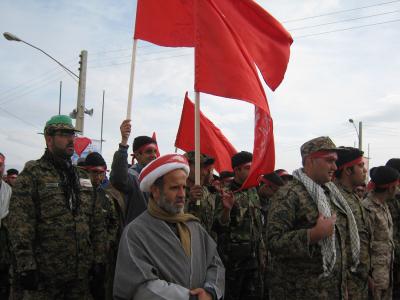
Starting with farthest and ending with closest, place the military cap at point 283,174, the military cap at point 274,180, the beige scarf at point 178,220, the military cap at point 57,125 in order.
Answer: the military cap at point 283,174, the military cap at point 274,180, the military cap at point 57,125, the beige scarf at point 178,220

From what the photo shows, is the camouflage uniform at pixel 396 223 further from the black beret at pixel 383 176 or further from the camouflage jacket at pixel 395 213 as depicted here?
the black beret at pixel 383 176

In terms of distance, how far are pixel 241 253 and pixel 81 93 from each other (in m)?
14.7

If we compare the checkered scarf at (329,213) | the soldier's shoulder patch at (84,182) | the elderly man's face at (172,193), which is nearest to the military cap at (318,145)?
the checkered scarf at (329,213)

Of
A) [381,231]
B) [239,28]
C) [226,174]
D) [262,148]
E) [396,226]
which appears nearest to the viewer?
[262,148]

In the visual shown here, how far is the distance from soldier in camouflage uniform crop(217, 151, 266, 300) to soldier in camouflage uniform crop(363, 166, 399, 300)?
131 cm

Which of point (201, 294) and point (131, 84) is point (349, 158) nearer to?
point (131, 84)

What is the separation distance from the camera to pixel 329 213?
13.0ft

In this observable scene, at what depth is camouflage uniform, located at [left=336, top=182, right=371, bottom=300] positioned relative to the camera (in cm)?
416

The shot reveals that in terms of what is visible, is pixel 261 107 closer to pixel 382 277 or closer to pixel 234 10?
pixel 234 10

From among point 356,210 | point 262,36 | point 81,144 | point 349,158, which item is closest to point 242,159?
point 349,158

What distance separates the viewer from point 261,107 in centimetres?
454

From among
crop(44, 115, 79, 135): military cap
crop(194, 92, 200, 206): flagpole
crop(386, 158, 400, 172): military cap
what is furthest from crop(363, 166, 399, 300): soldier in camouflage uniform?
crop(44, 115, 79, 135): military cap

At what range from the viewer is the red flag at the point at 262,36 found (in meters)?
5.09

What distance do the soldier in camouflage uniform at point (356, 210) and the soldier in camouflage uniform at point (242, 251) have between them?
116 cm
